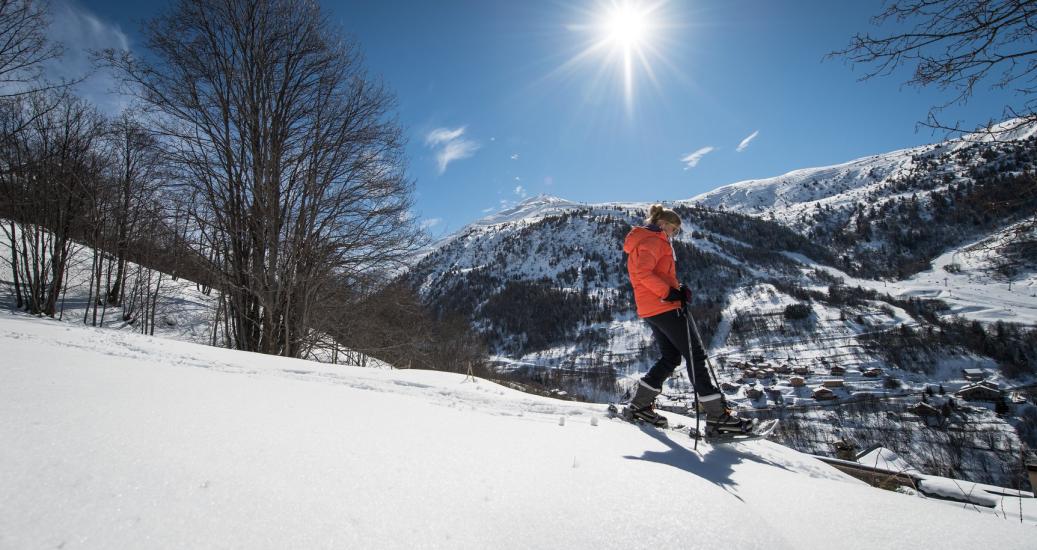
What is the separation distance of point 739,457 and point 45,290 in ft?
79.5

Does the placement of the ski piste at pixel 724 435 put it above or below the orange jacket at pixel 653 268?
below

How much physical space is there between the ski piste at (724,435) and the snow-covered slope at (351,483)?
1.56 ft

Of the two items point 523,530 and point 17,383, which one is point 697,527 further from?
point 17,383

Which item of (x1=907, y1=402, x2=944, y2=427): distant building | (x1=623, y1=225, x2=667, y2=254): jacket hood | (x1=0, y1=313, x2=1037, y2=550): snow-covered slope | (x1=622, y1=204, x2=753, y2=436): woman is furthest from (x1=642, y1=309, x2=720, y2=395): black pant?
(x1=907, y1=402, x2=944, y2=427): distant building

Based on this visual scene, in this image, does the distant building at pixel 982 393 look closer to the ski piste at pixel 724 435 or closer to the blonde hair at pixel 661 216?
the ski piste at pixel 724 435

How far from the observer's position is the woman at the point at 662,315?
3.87 m

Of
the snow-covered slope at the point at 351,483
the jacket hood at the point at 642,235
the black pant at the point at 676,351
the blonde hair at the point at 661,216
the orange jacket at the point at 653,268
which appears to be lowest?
the snow-covered slope at the point at 351,483

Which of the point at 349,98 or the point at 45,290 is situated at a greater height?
the point at 349,98

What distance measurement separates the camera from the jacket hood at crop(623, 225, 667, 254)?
4129 mm

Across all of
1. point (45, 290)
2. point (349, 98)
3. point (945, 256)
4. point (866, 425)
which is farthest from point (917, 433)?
point (945, 256)

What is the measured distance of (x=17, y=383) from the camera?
2158 mm

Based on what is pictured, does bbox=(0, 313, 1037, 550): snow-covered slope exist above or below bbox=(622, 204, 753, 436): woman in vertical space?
below

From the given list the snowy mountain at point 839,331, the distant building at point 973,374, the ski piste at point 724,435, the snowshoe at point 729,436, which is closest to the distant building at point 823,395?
the snowy mountain at point 839,331

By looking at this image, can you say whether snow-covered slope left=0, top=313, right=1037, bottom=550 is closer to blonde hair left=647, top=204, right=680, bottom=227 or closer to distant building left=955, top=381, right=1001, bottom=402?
blonde hair left=647, top=204, right=680, bottom=227
